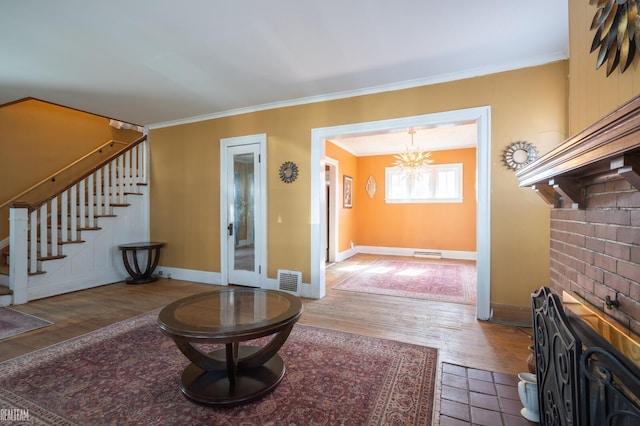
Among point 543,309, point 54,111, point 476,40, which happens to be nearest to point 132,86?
point 54,111

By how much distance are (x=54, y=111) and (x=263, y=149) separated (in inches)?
152

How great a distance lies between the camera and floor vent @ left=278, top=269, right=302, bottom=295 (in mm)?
4035

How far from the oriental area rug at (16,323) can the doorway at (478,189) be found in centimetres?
293

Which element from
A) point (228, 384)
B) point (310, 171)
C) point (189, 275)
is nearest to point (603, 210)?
point (228, 384)

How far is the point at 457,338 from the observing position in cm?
267

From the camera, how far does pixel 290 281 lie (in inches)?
160

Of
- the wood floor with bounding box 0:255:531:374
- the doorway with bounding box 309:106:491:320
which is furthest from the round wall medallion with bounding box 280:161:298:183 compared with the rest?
the wood floor with bounding box 0:255:531:374

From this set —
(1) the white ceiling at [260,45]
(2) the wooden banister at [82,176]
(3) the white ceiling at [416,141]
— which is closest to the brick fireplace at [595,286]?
(1) the white ceiling at [260,45]

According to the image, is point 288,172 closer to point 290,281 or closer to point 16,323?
point 290,281

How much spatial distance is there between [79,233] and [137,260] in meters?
0.88

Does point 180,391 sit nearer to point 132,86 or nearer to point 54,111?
point 132,86

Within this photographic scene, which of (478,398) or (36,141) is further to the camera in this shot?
(36,141)

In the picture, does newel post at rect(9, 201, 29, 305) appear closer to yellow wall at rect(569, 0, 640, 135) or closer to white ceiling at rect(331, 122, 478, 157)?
white ceiling at rect(331, 122, 478, 157)

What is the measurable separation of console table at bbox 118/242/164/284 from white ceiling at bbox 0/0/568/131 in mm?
2205
